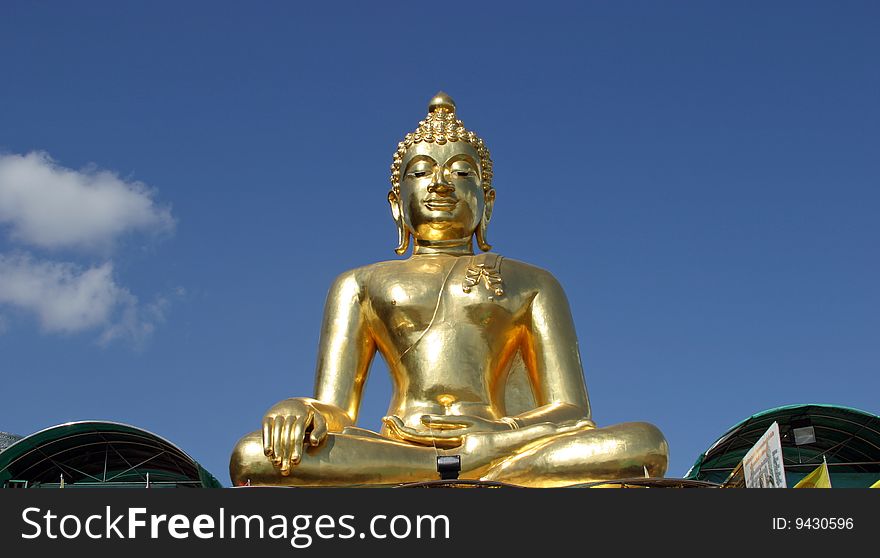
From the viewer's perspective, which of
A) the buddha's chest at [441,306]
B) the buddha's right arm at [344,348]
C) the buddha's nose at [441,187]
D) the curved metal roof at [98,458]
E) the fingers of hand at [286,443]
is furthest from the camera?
the curved metal roof at [98,458]

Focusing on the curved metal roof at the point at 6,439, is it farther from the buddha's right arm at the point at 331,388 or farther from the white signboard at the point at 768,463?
the white signboard at the point at 768,463

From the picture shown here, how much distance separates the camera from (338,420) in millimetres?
6633

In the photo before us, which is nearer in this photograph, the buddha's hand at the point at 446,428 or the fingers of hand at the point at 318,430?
the fingers of hand at the point at 318,430

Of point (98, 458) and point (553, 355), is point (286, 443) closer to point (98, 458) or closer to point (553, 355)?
point (553, 355)

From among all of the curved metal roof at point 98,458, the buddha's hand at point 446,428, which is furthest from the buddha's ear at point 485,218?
the curved metal roof at point 98,458

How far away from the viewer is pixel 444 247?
7883 mm

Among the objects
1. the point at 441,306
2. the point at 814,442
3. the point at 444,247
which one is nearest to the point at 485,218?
the point at 444,247

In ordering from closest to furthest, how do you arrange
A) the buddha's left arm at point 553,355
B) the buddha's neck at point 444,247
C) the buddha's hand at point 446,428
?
1. the buddha's hand at point 446,428
2. the buddha's left arm at point 553,355
3. the buddha's neck at point 444,247

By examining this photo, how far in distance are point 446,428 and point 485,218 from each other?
6.99ft

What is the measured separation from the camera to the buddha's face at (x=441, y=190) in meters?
7.70

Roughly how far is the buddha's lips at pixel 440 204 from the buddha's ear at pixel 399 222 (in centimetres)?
35

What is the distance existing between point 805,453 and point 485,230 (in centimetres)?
909

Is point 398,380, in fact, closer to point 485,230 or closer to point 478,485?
point 485,230

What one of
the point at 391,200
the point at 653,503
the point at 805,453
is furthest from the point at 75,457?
the point at 653,503
